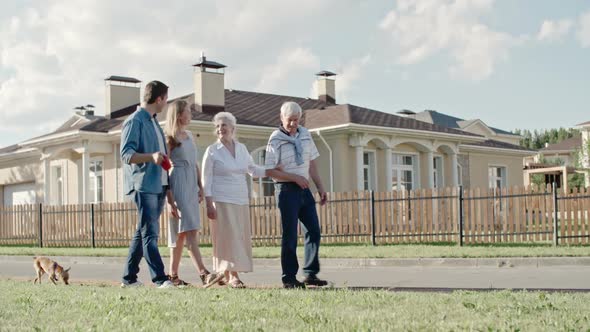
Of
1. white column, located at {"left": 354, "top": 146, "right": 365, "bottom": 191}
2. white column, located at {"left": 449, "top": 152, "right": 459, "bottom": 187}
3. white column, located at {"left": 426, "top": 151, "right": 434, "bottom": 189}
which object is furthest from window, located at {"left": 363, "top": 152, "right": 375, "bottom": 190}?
white column, located at {"left": 449, "top": 152, "right": 459, "bottom": 187}

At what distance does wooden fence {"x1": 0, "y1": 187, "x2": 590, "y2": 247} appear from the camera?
17500 millimetres

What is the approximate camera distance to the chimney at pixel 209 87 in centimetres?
2845

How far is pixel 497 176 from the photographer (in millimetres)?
38406

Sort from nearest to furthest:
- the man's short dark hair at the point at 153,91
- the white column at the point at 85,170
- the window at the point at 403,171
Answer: the man's short dark hair at the point at 153,91
the white column at the point at 85,170
the window at the point at 403,171

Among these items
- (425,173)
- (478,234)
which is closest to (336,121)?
(425,173)

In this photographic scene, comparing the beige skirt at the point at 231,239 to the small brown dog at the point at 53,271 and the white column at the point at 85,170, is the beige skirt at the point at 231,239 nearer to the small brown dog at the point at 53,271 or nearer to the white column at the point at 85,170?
the small brown dog at the point at 53,271

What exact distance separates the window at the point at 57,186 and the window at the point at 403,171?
12.7 m

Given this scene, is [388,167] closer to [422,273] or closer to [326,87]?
[326,87]

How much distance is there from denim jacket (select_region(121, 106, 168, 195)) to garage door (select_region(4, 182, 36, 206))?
96.1ft

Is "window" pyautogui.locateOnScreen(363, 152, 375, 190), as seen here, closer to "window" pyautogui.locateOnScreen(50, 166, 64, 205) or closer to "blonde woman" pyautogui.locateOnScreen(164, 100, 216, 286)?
"window" pyautogui.locateOnScreen(50, 166, 64, 205)

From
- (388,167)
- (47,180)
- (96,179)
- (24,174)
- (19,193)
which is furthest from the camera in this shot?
(19,193)

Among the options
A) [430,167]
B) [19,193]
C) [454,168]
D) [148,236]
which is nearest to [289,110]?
[148,236]

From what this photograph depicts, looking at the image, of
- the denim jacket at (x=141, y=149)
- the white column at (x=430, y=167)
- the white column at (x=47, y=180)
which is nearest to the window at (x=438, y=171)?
the white column at (x=430, y=167)

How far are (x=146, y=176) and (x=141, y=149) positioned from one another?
10.7 inches
